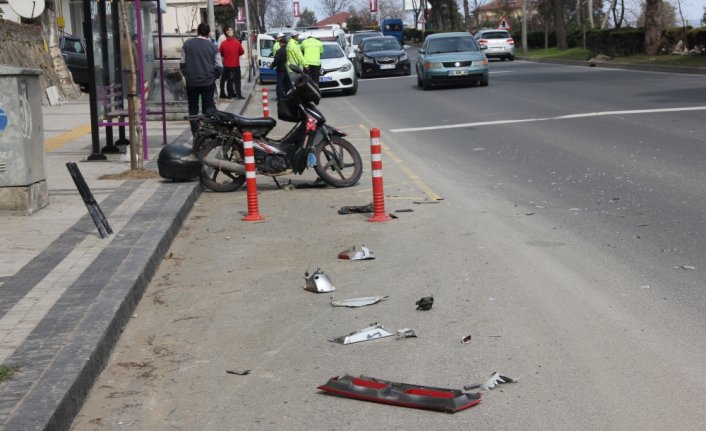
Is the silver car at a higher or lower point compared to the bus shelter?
higher

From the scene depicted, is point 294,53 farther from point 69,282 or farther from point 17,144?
point 69,282

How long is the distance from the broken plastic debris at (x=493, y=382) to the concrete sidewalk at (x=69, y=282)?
1.94 meters

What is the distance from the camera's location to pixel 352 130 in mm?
20109

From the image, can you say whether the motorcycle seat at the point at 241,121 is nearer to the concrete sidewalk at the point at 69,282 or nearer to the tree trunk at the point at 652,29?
the concrete sidewalk at the point at 69,282

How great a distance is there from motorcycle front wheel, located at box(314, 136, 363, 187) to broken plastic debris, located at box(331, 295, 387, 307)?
5476 millimetres

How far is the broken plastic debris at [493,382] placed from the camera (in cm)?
528

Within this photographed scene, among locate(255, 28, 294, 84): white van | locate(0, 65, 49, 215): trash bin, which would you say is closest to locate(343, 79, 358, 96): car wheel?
locate(255, 28, 294, 84): white van

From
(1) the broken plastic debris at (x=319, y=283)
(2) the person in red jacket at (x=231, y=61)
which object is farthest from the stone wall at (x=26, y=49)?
(1) the broken plastic debris at (x=319, y=283)

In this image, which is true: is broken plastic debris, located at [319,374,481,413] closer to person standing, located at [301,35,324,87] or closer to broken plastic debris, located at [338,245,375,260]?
broken plastic debris, located at [338,245,375,260]

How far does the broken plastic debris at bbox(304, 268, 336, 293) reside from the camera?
297 inches

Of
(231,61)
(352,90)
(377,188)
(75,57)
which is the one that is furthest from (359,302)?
(75,57)

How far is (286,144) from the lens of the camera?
42.1 feet

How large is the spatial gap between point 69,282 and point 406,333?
2.45 m

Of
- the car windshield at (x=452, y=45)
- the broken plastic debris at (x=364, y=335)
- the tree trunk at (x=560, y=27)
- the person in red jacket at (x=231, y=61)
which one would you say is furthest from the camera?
the tree trunk at (x=560, y=27)
